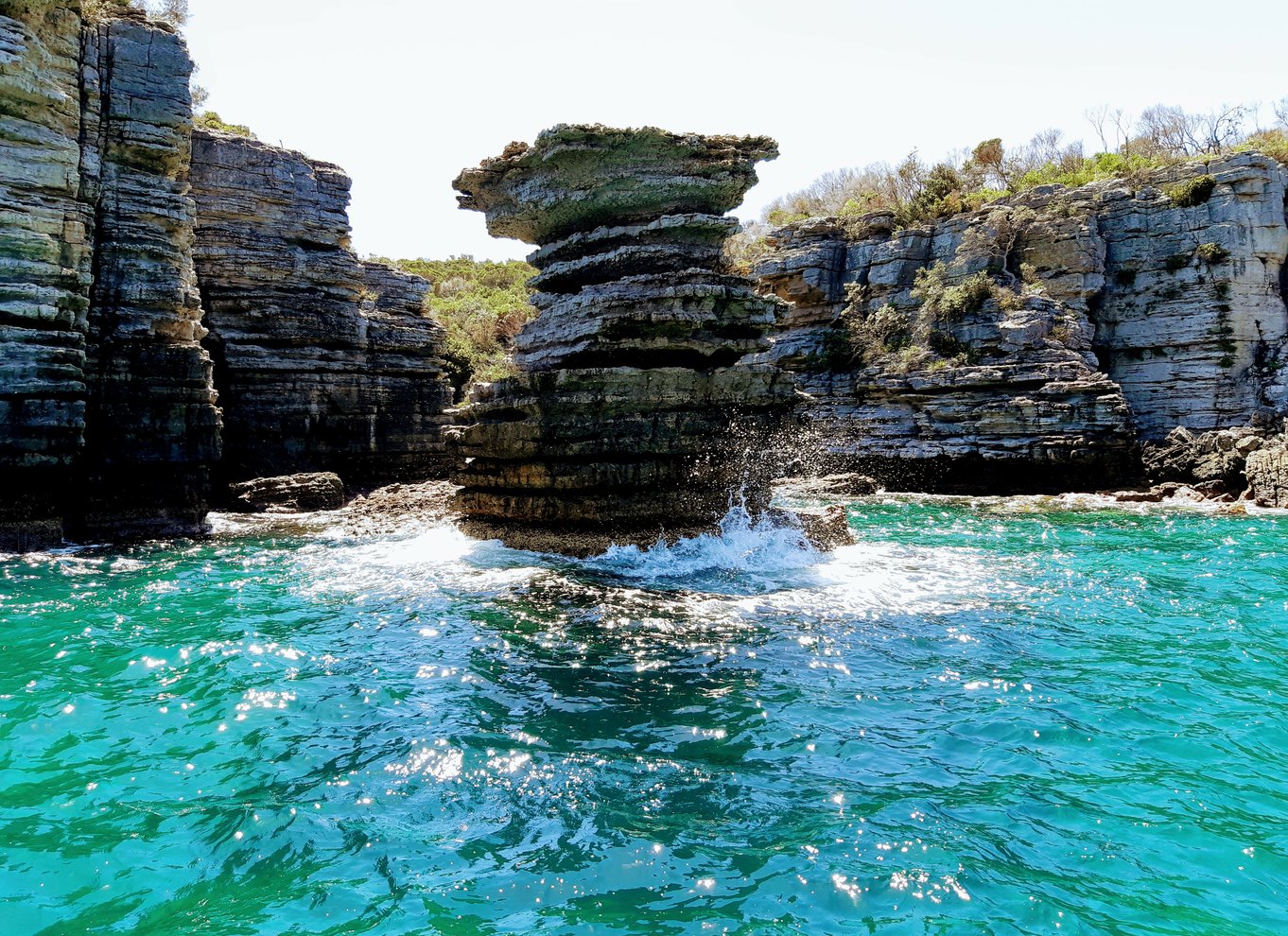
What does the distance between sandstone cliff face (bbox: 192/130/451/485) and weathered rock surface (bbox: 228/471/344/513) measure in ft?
5.91

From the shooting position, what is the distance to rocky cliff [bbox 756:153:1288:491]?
80.4 feet

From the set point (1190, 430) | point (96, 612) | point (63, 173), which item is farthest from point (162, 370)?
point (1190, 430)

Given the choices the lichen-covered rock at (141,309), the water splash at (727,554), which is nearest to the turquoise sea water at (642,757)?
the water splash at (727,554)

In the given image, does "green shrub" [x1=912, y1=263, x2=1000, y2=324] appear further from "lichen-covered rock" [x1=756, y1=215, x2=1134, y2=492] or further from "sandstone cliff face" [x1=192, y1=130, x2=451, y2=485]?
"sandstone cliff face" [x1=192, y1=130, x2=451, y2=485]

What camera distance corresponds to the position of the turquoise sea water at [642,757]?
3.94 m

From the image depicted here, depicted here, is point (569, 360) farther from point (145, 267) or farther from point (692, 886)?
point (692, 886)

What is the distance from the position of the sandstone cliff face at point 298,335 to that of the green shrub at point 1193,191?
2626 cm

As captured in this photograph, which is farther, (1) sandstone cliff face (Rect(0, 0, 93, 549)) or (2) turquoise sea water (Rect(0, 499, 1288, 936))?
(1) sandstone cliff face (Rect(0, 0, 93, 549))

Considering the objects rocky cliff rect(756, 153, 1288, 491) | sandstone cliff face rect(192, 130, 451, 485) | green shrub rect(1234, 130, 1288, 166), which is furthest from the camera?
green shrub rect(1234, 130, 1288, 166)

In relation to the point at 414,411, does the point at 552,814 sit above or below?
below

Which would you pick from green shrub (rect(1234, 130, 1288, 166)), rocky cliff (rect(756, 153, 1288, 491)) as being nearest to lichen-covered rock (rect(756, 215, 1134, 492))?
rocky cliff (rect(756, 153, 1288, 491))

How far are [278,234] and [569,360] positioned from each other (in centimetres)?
1204

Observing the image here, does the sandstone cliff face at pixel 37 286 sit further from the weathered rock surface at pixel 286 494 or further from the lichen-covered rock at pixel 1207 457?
the lichen-covered rock at pixel 1207 457

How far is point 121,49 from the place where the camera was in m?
15.5
